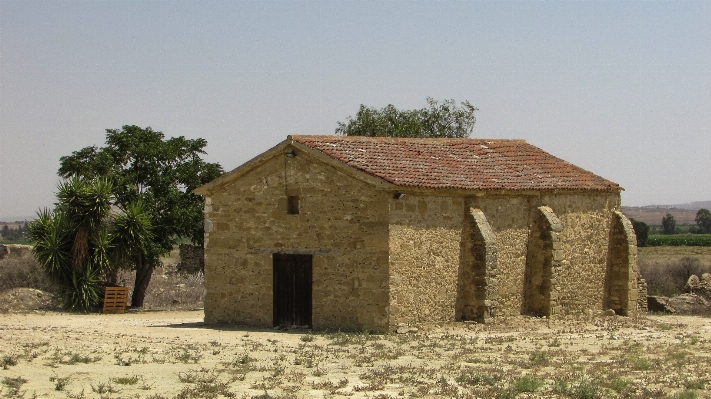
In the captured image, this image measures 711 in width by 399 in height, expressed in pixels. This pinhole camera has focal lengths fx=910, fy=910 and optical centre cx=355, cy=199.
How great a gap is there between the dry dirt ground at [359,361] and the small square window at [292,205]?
8.64ft

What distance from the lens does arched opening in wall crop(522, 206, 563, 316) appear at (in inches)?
862

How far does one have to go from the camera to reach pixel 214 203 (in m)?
20.7

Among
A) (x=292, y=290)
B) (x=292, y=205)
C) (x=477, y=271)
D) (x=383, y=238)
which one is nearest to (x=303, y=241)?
(x=292, y=205)

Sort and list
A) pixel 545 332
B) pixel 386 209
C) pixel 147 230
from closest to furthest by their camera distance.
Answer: pixel 386 209 → pixel 545 332 → pixel 147 230

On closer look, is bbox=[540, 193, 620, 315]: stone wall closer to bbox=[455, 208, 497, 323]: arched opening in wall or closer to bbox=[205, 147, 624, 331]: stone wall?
bbox=[205, 147, 624, 331]: stone wall

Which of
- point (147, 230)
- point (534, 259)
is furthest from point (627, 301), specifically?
point (147, 230)

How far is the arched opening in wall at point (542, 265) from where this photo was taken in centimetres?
2189

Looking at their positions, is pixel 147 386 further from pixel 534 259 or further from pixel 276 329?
pixel 534 259

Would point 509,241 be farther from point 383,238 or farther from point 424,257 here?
point 383,238


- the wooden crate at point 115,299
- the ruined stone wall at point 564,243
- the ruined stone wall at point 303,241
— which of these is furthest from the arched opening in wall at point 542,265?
the wooden crate at point 115,299

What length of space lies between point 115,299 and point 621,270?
48.6 ft

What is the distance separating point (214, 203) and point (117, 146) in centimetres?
1046

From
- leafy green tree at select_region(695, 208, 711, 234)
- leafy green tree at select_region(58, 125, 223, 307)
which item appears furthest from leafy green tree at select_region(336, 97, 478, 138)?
leafy green tree at select_region(695, 208, 711, 234)

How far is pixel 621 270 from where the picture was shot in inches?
953
